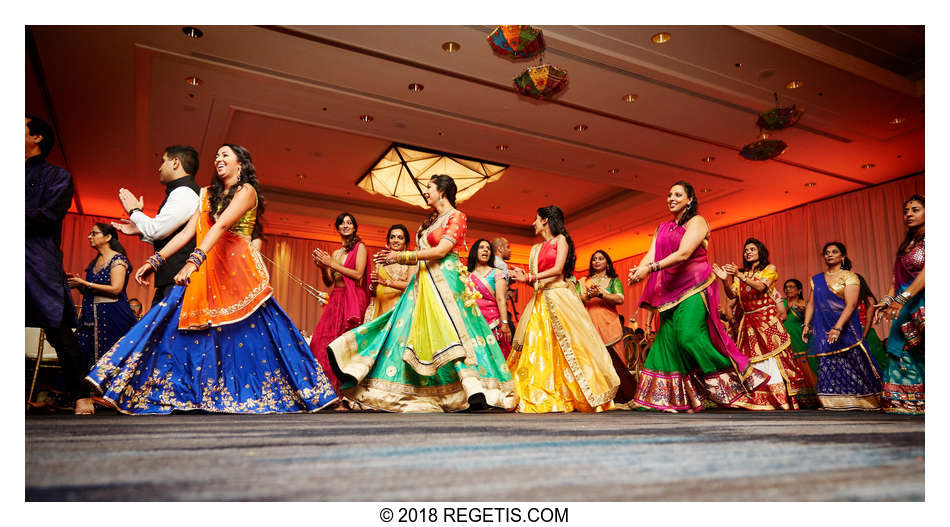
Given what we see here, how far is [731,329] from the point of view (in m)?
6.21

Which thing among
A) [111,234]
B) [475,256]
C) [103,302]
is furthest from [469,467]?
[475,256]

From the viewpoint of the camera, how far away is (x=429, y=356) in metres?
2.96

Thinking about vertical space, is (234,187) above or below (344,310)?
above

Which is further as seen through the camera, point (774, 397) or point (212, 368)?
point (774, 397)

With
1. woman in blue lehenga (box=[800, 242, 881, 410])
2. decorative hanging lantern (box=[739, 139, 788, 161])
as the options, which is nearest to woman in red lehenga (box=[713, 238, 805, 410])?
woman in blue lehenga (box=[800, 242, 881, 410])

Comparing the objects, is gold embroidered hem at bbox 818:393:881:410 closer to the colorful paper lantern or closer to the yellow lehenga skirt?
the yellow lehenga skirt

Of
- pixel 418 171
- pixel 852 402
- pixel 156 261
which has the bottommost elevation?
pixel 852 402

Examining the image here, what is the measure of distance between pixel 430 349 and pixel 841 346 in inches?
130

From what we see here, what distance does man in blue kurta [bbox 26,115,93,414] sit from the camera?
85.9 inches

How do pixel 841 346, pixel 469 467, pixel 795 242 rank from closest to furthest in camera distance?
1. pixel 469 467
2. pixel 841 346
3. pixel 795 242

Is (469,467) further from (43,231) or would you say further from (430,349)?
(43,231)

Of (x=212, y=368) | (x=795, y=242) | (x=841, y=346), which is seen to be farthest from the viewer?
(x=795, y=242)

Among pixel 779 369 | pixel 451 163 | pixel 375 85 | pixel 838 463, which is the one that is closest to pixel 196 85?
pixel 375 85

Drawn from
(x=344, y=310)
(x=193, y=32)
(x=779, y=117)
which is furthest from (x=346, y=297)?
(x=779, y=117)
